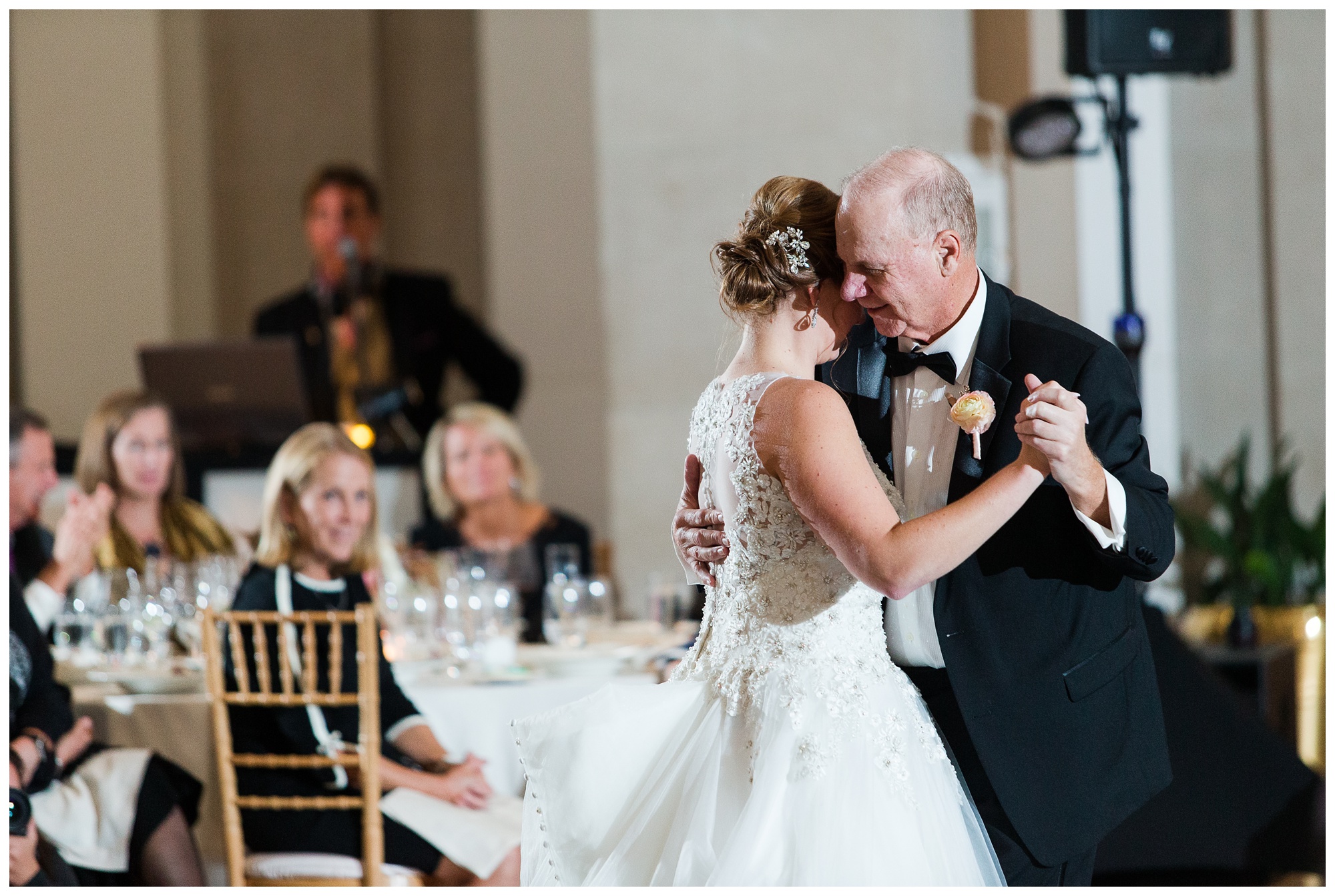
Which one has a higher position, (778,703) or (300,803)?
(778,703)

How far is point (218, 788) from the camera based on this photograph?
123 inches

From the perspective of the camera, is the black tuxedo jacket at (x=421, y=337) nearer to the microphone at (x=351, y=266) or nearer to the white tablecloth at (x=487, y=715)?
the microphone at (x=351, y=266)

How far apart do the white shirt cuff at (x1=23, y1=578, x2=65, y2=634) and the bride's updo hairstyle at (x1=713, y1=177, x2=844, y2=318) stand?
230 centimetres

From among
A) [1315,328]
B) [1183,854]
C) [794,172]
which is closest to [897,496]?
[1183,854]

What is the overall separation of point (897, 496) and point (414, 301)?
16.3ft

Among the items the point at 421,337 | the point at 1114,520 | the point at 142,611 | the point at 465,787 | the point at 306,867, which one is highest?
the point at 421,337

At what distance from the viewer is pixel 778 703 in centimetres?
203

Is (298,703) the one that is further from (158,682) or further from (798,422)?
(798,422)

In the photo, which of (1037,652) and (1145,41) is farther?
(1145,41)

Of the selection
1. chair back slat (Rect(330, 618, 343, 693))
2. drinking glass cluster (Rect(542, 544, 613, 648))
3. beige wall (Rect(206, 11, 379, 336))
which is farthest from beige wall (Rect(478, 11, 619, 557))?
chair back slat (Rect(330, 618, 343, 693))

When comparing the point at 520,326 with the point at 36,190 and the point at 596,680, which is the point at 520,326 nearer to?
the point at 36,190

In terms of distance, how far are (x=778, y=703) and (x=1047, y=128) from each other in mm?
3493

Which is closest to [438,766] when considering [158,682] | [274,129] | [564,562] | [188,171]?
[158,682]

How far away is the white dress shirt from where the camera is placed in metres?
2.03
